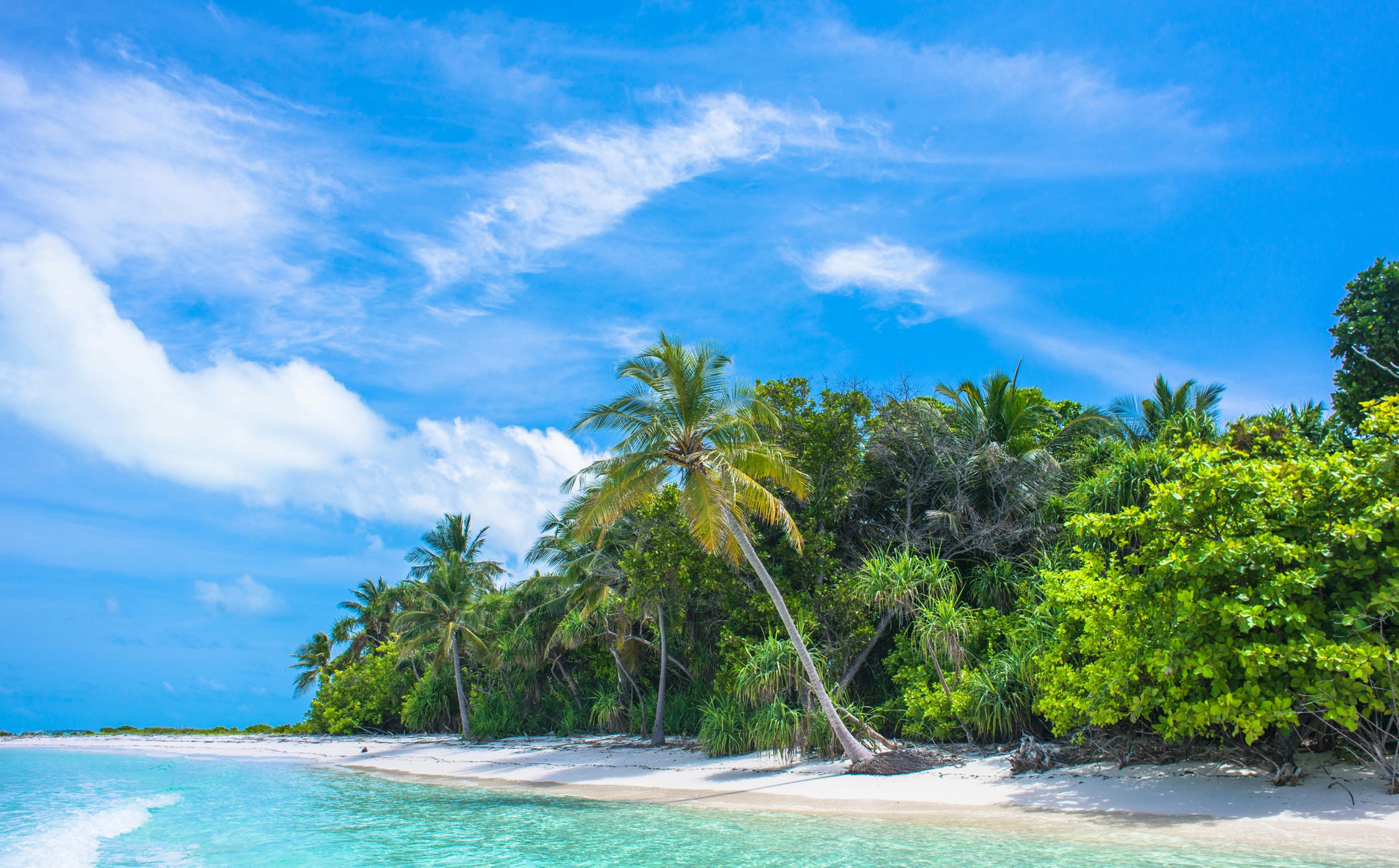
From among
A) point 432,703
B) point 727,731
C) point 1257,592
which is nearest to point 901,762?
point 727,731

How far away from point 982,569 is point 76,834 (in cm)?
1679

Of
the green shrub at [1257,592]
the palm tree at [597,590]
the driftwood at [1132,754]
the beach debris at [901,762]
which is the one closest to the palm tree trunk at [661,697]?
the palm tree at [597,590]

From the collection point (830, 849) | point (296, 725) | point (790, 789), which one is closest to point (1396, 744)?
point (830, 849)

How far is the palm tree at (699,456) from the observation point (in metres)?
13.8

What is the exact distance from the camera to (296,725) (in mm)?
40281

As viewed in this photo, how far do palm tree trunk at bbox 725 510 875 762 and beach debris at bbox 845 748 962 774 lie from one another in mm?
123

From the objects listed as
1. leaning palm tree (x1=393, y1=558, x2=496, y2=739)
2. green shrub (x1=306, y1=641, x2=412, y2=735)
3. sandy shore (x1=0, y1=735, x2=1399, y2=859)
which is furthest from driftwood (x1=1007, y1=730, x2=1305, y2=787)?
green shrub (x1=306, y1=641, x2=412, y2=735)

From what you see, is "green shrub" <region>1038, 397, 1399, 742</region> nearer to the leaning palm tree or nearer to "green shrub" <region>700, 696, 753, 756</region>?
"green shrub" <region>700, 696, 753, 756</region>

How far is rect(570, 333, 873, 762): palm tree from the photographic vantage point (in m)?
13.8

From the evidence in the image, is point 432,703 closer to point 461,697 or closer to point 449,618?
point 461,697

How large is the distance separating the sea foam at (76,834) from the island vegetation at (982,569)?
8.72m

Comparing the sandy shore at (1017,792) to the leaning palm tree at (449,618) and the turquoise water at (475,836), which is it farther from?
the leaning palm tree at (449,618)

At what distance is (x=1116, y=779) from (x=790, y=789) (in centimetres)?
465

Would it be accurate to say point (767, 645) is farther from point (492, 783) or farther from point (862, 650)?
point (492, 783)
